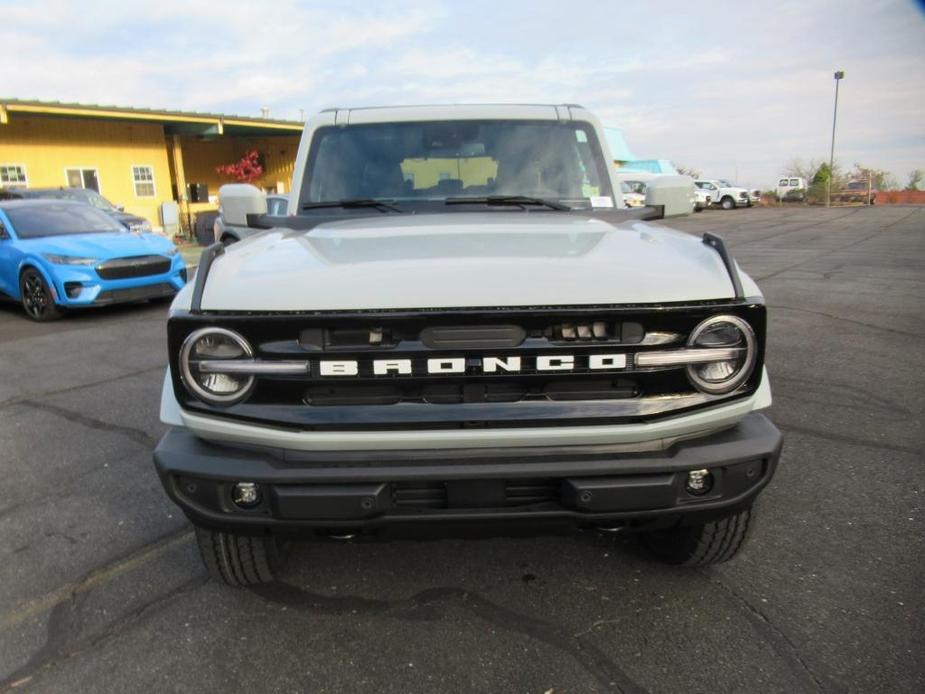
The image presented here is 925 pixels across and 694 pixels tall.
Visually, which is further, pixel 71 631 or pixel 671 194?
pixel 671 194

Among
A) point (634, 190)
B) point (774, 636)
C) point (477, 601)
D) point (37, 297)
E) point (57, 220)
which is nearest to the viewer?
point (774, 636)

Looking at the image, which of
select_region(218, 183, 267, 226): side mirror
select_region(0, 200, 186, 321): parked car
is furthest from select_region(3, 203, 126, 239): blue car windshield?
select_region(218, 183, 267, 226): side mirror

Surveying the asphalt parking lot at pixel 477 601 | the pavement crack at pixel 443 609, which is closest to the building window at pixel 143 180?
the asphalt parking lot at pixel 477 601

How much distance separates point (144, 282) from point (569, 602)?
828cm

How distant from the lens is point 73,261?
867 centimetres

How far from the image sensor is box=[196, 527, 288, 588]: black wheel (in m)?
2.45

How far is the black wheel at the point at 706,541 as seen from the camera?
2473 millimetres

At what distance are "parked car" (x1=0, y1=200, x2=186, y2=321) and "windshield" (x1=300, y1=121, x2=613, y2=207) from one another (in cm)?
645

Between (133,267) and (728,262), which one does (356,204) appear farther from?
(133,267)

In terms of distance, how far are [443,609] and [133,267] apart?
7996 mm

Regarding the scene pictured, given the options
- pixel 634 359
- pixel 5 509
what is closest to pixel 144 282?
pixel 5 509

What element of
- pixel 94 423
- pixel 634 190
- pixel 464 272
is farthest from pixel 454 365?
pixel 634 190

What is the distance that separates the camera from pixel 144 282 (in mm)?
9172

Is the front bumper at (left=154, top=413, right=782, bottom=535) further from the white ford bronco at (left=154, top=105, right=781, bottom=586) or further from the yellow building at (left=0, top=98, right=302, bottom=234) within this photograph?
the yellow building at (left=0, top=98, right=302, bottom=234)
